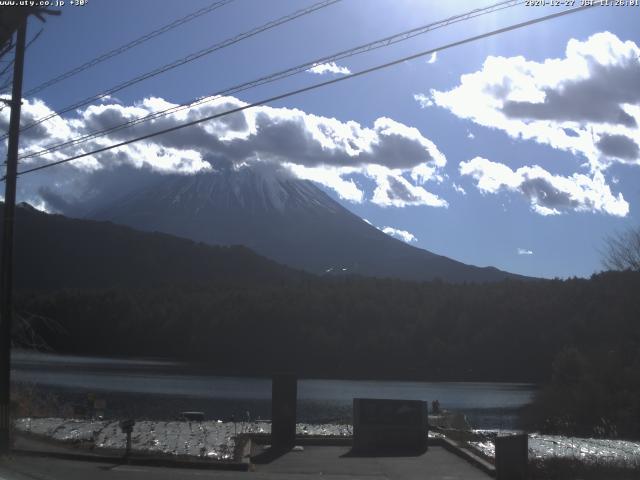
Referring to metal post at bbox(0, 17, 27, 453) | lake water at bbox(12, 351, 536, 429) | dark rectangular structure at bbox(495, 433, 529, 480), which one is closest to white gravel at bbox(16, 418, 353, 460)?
metal post at bbox(0, 17, 27, 453)

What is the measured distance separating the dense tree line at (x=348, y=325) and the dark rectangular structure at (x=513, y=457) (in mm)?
52418

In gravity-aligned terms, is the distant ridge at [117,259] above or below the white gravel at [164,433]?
above

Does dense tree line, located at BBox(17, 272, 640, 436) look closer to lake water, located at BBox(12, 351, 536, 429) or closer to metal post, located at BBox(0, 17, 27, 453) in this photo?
lake water, located at BBox(12, 351, 536, 429)

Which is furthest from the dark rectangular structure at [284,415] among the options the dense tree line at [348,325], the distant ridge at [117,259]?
the distant ridge at [117,259]

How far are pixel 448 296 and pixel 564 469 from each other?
91210mm

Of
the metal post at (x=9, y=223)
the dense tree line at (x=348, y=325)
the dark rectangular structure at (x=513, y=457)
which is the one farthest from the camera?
the dense tree line at (x=348, y=325)

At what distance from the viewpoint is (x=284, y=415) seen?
2020 cm

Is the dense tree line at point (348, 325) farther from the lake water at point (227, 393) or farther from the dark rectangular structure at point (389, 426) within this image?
the dark rectangular structure at point (389, 426)

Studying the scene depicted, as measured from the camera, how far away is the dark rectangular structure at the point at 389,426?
20828 millimetres

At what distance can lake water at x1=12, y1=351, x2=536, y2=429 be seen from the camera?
43781 mm

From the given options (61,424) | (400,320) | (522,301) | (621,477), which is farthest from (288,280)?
(621,477)

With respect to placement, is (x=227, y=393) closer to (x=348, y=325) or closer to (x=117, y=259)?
(x=348, y=325)

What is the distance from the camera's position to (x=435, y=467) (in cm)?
1786

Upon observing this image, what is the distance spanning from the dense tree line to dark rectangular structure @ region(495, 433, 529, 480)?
5242 cm
